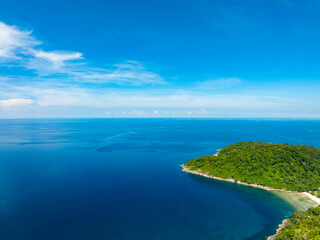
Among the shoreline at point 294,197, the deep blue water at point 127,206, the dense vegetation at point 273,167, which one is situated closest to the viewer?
the deep blue water at point 127,206

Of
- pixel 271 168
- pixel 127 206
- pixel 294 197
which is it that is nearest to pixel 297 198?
pixel 294 197

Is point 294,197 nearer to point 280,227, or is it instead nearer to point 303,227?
point 280,227

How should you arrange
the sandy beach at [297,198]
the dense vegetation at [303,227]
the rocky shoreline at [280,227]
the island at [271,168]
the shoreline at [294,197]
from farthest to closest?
1. the island at [271,168]
2. the sandy beach at [297,198]
3. the shoreline at [294,197]
4. the rocky shoreline at [280,227]
5. the dense vegetation at [303,227]

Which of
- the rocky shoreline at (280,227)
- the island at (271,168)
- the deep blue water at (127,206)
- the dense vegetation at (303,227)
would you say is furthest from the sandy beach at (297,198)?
the rocky shoreline at (280,227)

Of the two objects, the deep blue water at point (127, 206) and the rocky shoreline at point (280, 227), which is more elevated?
the rocky shoreline at point (280, 227)

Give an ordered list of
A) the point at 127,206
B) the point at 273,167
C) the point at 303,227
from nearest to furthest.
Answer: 1. the point at 303,227
2. the point at 127,206
3. the point at 273,167

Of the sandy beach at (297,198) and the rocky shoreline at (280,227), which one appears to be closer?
the rocky shoreline at (280,227)

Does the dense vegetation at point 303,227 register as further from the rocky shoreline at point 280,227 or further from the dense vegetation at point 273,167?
the dense vegetation at point 273,167
